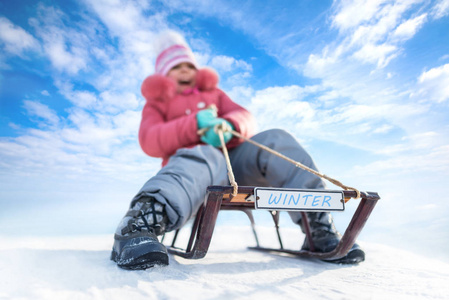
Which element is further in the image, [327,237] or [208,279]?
[327,237]

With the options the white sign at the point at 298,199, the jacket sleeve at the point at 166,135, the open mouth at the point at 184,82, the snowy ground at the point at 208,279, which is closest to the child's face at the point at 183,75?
the open mouth at the point at 184,82

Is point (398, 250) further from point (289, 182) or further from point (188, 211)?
point (188, 211)

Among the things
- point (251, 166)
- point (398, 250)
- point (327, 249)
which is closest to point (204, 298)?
point (327, 249)

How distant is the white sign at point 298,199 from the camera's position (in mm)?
707

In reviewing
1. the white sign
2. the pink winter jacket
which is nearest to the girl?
the pink winter jacket

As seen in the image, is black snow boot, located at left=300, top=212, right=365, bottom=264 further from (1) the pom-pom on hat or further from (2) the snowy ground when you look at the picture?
(1) the pom-pom on hat

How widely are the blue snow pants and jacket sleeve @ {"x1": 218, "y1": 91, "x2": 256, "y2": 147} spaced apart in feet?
0.26

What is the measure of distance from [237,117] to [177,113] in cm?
38

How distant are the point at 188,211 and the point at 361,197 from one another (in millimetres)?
509

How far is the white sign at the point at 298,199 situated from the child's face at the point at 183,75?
124 centimetres

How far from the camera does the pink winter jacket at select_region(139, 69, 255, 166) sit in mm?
1355

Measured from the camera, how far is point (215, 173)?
1.07 meters

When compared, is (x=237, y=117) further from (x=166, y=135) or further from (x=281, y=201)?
(x=281, y=201)

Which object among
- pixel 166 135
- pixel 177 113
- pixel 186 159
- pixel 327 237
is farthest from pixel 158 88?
pixel 327 237
